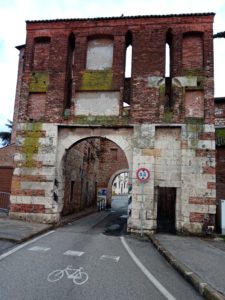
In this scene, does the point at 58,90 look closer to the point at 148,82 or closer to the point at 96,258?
the point at 148,82

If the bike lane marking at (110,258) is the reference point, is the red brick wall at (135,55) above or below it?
above

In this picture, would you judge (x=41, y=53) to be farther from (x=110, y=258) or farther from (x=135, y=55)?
(x=110, y=258)

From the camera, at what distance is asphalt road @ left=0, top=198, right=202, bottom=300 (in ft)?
15.9

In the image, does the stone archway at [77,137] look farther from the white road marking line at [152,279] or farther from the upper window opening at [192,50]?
the white road marking line at [152,279]

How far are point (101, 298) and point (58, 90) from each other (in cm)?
1088

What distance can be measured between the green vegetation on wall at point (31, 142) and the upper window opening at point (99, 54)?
375 centimetres

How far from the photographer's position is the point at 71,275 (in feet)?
19.2

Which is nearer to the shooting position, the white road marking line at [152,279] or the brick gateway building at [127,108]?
the white road marking line at [152,279]

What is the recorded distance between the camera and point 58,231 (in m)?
11.9

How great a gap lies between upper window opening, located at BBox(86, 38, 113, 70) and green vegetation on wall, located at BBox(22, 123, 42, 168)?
3.75 m

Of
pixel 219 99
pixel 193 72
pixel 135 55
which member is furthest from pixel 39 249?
pixel 219 99

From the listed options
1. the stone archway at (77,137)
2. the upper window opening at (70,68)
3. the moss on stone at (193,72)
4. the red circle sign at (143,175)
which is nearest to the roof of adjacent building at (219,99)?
the moss on stone at (193,72)

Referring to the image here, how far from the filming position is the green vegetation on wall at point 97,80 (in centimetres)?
1378

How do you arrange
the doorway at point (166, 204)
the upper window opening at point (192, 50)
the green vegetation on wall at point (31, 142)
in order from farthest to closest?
the doorway at point (166, 204) → the green vegetation on wall at point (31, 142) → the upper window opening at point (192, 50)
